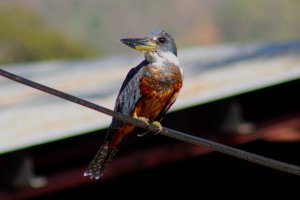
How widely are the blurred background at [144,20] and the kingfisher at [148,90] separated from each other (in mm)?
26879

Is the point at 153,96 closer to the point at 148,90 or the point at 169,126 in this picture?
the point at 148,90

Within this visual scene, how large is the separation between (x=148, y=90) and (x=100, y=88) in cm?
346

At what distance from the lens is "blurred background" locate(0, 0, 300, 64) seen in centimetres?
3450

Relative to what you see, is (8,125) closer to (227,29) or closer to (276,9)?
(227,29)

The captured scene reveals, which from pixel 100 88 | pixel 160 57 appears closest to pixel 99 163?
pixel 160 57

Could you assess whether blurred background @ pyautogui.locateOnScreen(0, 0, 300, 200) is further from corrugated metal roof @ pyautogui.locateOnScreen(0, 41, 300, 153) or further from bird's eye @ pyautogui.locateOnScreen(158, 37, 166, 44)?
bird's eye @ pyautogui.locateOnScreen(158, 37, 166, 44)

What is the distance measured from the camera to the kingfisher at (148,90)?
4.37 meters

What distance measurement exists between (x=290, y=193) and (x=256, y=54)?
1880mm

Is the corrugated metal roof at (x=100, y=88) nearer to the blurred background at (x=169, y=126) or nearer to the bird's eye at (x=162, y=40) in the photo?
the blurred background at (x=169, y=126)

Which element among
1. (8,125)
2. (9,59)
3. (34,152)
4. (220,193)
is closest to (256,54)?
(220,193)

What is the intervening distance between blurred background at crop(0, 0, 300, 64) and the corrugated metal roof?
70.8 feet

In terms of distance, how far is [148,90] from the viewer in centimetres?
446

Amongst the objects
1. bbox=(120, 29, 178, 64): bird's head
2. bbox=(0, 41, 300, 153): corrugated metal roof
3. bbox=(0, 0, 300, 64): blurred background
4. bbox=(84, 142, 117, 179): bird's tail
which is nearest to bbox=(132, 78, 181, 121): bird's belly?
bbox=(120, 29, 178, 64): bird's head

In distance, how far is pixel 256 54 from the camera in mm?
9703
